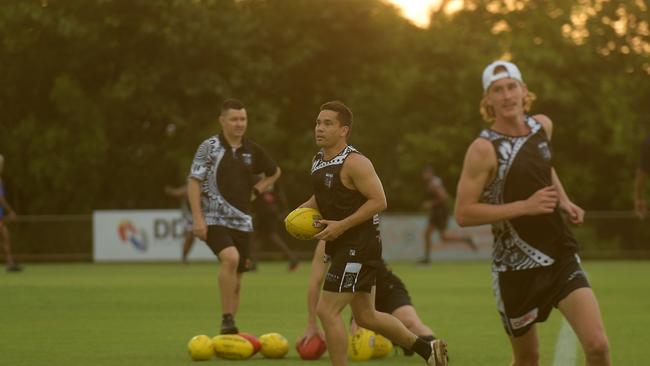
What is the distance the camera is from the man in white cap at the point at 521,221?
7.46m

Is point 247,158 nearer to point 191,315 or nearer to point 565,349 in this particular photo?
point 191,315

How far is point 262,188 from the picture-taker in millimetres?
13680

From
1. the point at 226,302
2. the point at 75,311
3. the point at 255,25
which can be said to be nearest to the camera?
the point at 226,302

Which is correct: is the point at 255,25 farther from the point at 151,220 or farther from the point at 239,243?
the point at 239,243

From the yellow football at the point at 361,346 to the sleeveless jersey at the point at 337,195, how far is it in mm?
2002

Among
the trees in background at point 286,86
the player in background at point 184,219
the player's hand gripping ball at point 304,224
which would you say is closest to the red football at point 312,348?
the player's hand gripping ball at point 304,224

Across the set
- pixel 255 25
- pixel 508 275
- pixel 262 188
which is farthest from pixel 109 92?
pixel 508 275

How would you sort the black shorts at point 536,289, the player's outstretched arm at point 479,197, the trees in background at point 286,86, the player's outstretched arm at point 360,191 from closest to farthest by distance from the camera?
the player's outstretched arm at point 479,197 → the black shorts at point 536,289 → the player's outstretched arm at point 360,191 → the trees in background at point 286,86

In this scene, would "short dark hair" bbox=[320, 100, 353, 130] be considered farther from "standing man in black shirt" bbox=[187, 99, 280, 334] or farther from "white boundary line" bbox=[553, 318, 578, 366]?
"standing man in black shirt" bbox=[187, 99, 280, 334]

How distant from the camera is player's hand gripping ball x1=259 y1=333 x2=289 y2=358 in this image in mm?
11359

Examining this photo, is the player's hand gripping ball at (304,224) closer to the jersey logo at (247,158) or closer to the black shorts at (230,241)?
the black shorts at (230,241)

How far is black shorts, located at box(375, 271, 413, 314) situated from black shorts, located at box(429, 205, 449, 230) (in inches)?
769

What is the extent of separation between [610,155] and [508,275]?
127 ft

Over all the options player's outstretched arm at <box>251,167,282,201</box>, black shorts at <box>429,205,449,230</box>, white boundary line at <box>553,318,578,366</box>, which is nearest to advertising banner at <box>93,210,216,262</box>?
black shorts at <box>429,205,449,230</box>
